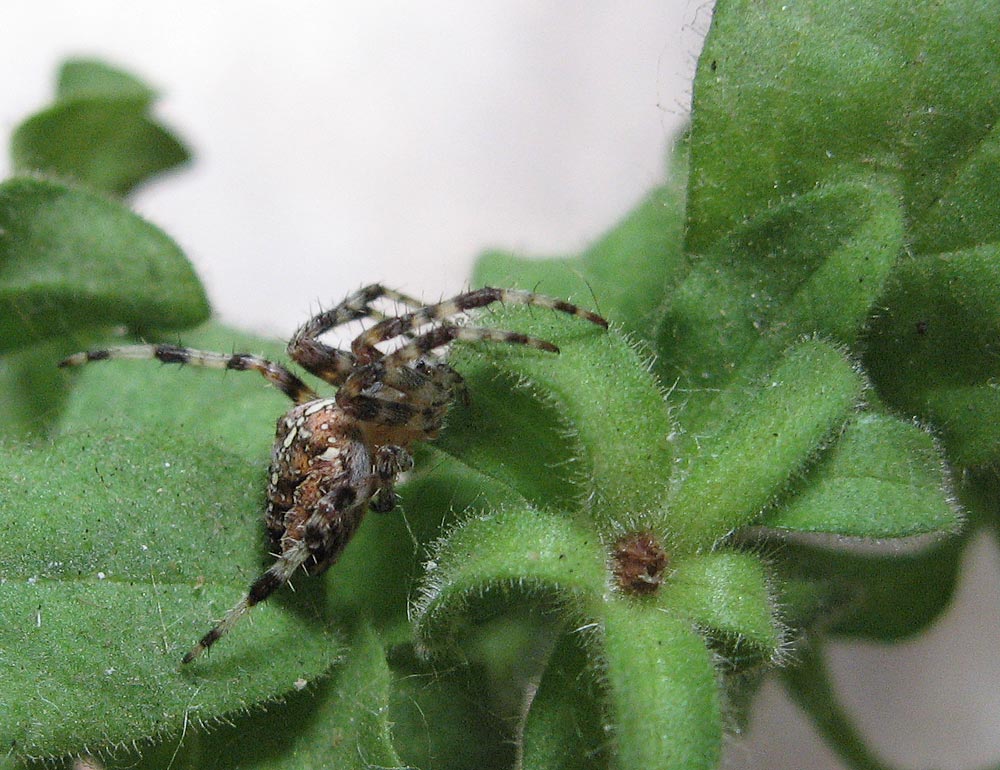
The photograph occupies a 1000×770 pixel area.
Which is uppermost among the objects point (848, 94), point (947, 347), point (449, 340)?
point (848, 94)

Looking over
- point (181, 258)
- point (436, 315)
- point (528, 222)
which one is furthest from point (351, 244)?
point (436, 315)

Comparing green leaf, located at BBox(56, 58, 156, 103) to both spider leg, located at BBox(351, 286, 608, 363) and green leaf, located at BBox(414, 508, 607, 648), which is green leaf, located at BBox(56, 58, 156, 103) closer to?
spider leg, located at BBox(351, 286, 608, 363)

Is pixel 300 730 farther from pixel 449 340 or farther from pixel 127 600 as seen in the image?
pixel 449 340

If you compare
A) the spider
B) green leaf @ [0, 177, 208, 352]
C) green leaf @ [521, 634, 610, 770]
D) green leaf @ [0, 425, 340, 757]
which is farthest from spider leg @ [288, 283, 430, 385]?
Result: green leaf @ [521, 634, 610, 770]

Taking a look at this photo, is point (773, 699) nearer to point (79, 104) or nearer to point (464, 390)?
point (464, 390)

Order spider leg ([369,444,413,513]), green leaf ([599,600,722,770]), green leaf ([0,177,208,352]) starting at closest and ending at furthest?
green leaf ([599,600,722,770]) → spider leg ([369,444,413,513]) → green leaf ([0,177,208,352])

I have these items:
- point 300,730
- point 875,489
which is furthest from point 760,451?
point 300,730

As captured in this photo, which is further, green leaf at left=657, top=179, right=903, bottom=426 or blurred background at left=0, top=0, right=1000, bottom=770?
blurred background at left=0, top=0, right=1000, bottom=770
